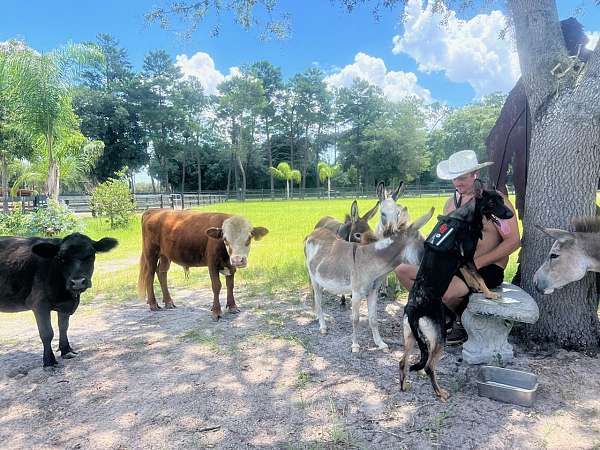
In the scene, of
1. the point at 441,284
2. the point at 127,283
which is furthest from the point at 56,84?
the point at 441,284

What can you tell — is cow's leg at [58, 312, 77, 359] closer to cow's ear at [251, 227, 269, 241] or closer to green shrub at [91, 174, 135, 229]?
cow's ear at [251, 227, 269, 241]

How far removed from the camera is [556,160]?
393 centimetres

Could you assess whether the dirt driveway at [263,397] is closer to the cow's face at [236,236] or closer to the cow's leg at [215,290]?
the cow's leg at [215,290]

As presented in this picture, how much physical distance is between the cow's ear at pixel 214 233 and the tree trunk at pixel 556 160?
382 centimetres

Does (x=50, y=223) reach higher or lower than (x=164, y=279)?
higher

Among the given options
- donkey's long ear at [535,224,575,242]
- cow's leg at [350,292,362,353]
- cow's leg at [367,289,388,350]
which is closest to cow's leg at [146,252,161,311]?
cow's leg at [350,292,362,353]

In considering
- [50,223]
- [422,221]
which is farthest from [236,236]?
[50,223]

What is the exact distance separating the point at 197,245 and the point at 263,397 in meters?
2.91

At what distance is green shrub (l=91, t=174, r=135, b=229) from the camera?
17881 mm

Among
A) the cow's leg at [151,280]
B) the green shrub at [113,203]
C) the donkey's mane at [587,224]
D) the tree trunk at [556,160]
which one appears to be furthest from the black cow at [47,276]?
the green shrub at [113,203]

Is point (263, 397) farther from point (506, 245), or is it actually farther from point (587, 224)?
point (587, 224)

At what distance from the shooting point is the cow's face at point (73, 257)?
3.86m

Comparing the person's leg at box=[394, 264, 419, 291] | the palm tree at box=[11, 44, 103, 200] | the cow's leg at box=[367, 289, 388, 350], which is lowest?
the cow's leg at box=[367, 289, 388, 350]

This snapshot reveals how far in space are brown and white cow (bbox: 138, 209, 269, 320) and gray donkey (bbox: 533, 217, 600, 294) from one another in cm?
340
